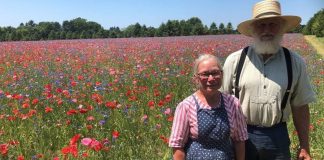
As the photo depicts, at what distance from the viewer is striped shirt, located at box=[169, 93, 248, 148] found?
104 inches

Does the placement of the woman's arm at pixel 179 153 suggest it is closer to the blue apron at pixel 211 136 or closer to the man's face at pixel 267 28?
the blue apron at pixel 211 136

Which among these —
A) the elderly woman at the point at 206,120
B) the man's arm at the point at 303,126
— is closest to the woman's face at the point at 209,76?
the elderly woman at the point at 206,120

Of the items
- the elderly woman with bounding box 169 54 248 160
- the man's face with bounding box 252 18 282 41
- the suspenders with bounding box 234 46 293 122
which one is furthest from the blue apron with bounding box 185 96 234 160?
the man's face with bounding box 252 18 282 41

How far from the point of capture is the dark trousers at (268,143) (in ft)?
9.86

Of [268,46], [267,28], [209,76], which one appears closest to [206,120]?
[209,76]

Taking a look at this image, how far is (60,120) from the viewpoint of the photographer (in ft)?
17.4

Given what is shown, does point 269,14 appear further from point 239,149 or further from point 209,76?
point 239,149

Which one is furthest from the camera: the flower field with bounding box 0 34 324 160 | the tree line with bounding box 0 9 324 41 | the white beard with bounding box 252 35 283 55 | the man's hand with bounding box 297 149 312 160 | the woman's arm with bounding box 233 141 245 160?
the tree line with bounding box 0 9 324 41

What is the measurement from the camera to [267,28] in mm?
3049

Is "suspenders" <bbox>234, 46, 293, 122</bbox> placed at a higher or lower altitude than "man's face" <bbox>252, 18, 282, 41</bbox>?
lower

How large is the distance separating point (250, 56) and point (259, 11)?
0.30 metres

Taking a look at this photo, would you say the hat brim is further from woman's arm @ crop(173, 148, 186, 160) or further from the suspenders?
woman's arm @ crop(173, 148, 186, 160)

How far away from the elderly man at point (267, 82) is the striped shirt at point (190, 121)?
0.30 metres

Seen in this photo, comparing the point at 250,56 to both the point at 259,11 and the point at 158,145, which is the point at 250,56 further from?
the point at 158,145
